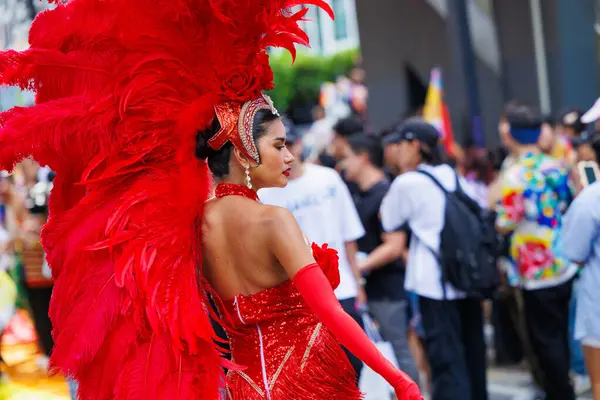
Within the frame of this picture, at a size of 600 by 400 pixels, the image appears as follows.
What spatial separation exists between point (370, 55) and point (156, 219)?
10.5 meters

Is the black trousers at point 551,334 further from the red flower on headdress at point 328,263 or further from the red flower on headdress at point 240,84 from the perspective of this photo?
the red flower on headdress at point 240,84

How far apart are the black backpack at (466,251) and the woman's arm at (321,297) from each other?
8.72 feet

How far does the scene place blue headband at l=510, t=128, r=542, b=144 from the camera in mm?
5551

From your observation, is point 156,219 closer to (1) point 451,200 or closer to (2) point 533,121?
(1) point 451,200

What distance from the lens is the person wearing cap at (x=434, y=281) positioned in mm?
5094

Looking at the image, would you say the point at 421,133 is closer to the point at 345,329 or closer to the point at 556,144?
the point at 556,144

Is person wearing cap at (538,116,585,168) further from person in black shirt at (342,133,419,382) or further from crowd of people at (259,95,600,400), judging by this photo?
person in black shirt at (342,133,419,382)

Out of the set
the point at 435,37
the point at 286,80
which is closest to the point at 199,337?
the point at 435,37

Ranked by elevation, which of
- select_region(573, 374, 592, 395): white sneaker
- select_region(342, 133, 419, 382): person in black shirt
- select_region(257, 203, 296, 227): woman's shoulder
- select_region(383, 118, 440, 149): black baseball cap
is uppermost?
select_region(383, 118, 440, 149): black baseball cap

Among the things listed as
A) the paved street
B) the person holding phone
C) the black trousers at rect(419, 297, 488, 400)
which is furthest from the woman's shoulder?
the paved street

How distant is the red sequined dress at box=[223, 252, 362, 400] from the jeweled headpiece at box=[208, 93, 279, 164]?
0.46 metres

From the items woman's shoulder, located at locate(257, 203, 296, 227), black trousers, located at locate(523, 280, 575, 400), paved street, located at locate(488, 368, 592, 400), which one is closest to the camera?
woman's shoulder, located at locate(257, 203, 296, 227)

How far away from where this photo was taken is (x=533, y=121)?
5.55 metres

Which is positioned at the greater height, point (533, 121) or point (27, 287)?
point (533, 121)
